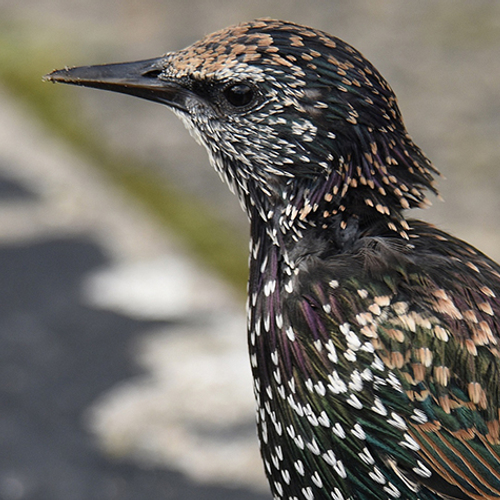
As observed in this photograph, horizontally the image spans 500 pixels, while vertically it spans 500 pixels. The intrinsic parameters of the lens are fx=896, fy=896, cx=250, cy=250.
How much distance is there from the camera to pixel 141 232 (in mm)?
5480

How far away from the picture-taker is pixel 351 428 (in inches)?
82.8

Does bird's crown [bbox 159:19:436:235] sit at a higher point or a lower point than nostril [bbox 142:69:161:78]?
lower

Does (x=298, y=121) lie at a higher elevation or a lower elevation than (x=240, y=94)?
lower

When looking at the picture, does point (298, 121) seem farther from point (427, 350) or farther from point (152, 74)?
point (427, 350)

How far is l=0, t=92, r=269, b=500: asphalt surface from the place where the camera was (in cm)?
390

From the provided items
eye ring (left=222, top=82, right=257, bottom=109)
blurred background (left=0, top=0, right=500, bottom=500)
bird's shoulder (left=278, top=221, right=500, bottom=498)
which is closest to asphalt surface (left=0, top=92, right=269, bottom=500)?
blurred background (left=0, top=0, right=500, bottom=500)

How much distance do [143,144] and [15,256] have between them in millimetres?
1578

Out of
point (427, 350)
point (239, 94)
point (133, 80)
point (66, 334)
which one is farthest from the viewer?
point (66, 334)

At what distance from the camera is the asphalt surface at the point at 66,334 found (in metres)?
3.90

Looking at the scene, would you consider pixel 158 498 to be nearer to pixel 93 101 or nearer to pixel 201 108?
pixel 201 108

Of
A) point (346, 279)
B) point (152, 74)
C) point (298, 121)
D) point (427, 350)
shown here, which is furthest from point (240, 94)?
point (427, 350)

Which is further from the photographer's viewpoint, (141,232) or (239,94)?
(141,232)

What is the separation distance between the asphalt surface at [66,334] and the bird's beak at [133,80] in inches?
83.0

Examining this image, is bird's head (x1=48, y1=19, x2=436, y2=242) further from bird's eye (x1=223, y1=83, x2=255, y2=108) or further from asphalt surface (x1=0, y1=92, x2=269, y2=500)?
asphalt surface (x1=0, y1=92, x2=269, y2=500)
